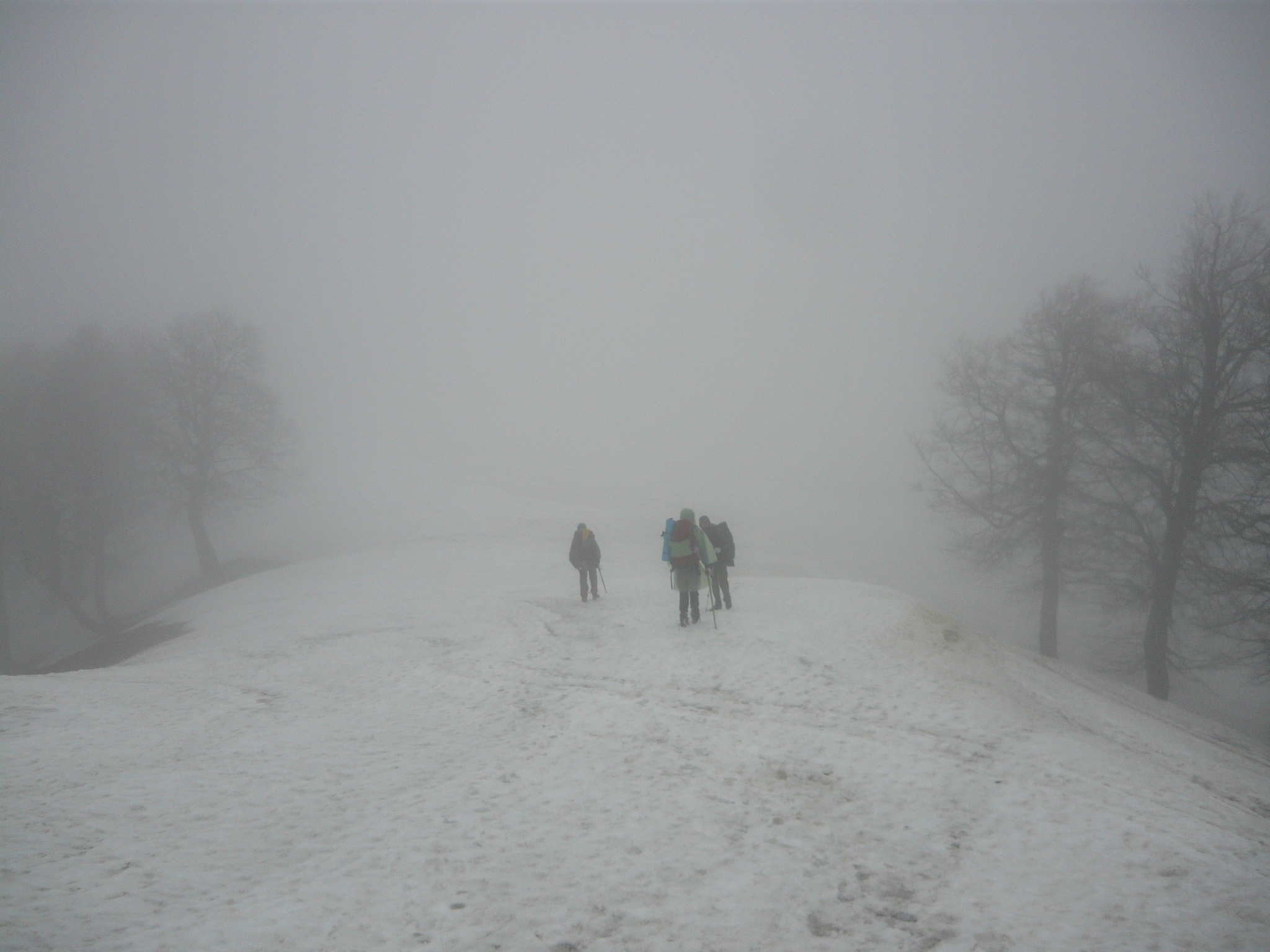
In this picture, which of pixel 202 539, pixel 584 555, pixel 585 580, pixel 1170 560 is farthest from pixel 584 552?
pixel 202 539

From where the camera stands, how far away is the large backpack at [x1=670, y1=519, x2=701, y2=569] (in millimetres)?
13375

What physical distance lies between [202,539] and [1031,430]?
39.9 metres

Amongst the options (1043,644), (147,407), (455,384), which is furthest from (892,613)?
(455,384)

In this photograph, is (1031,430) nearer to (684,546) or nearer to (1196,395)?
(1196,395)

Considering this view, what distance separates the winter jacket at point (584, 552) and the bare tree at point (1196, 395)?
15659mm

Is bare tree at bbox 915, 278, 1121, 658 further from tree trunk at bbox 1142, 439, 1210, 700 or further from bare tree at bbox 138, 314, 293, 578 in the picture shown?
bare tree at bbox 138, 314, 293, 578

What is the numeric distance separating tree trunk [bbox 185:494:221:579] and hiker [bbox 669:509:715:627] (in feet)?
97.0

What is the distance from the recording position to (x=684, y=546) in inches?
527

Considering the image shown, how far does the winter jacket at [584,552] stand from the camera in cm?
1719

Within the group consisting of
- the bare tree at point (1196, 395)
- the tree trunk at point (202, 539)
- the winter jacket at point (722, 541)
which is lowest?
the tree trunk at point (202, 539)

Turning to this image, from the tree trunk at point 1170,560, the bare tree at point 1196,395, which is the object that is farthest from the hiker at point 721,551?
the tree trunk at point 1170,560

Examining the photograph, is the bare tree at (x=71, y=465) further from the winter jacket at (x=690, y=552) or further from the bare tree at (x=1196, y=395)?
the bare tree at (x=1196, y=395)

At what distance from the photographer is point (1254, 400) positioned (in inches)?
556

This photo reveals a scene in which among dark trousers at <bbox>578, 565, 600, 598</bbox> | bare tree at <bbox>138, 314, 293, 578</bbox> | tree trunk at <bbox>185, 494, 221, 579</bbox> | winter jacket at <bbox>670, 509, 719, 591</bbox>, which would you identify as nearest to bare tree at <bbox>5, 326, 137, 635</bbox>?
bare tree at <bbox>138, 314, 293, 578</bbox>
